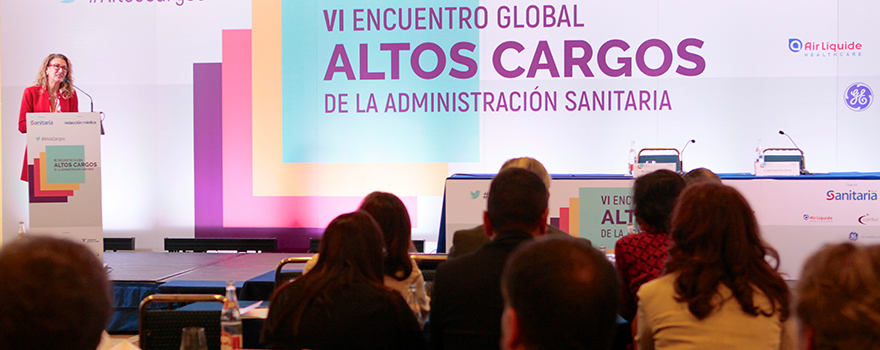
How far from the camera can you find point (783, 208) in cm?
471

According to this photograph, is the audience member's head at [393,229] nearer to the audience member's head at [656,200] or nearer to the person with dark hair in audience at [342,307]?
the person with dark hair in audience at [342,307]

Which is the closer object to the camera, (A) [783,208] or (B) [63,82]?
(A) [783,208]

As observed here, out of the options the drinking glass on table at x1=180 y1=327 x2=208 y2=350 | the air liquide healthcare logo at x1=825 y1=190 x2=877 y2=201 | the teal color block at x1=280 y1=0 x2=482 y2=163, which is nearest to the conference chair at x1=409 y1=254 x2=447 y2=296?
the drinking glass on table at x1=180 y1=327 x2=208 y2=350

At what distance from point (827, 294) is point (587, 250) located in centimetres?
32

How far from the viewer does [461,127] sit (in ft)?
21.7

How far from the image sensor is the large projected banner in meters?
6.29

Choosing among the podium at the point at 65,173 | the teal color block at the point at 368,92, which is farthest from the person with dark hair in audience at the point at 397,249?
the teal color block at the point at 368,92

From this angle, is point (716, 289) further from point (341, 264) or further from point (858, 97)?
Answer: point (858, 97)

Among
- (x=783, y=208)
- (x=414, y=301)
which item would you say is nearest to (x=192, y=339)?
(x=414, y=301)

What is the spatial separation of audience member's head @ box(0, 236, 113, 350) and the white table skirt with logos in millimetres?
4073

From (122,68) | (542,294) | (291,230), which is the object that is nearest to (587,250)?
(542,294)

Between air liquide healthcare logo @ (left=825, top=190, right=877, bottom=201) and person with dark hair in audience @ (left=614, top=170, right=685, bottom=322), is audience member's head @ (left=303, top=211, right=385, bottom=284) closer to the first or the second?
person with dark hair in audience @ (left=614, top=170, right=685, bottom=322)

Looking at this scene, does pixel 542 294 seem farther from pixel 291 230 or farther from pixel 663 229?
pixel 291 230

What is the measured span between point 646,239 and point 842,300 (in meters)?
1.48
